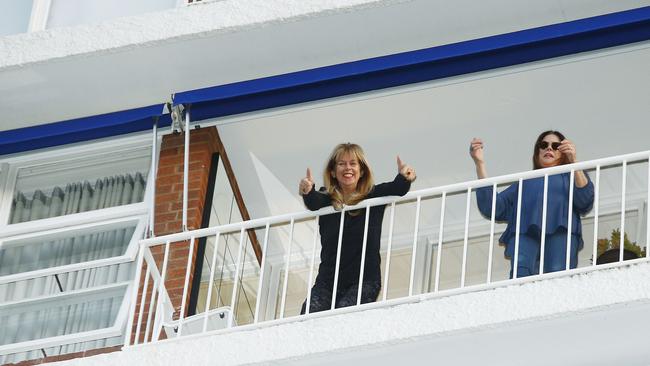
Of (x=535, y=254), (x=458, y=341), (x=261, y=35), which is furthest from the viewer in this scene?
(x=261, y=35)

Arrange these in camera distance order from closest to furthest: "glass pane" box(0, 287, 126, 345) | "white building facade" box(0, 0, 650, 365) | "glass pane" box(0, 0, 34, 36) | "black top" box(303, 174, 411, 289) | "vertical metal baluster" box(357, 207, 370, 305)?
"vertical metal baluster" box(357, 207, 370, 305) → "black top" box(303, 174, 411, 289) → "glass pane" box(0, 287, 126, 345) → "white building facade" box(0, 0, 650, 365) → "glass pane" box(0, 0, 34, 36)

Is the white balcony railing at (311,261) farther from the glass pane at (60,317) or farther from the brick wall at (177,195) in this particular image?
the glass pane at (60,317)

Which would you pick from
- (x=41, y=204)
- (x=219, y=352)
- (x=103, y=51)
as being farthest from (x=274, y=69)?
(x=219, y=352)

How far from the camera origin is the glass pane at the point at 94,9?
11000mm

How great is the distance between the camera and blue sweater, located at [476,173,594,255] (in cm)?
887

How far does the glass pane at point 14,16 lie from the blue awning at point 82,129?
2.48 feet

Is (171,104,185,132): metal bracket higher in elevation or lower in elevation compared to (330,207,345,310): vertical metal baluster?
higher

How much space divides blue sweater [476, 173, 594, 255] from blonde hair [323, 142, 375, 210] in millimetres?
648

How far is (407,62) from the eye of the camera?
10250mm

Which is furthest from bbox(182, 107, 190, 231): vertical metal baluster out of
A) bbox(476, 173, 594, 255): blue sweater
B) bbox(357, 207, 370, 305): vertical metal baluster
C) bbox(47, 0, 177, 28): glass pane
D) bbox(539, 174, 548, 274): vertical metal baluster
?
bbox(539, 174, 548, 274): vertical metal baluster

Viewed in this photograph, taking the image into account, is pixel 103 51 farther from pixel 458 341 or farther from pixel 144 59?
pixel 458 341

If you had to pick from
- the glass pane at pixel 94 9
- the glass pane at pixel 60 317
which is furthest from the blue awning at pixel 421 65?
the glass pane at pixel 60 317

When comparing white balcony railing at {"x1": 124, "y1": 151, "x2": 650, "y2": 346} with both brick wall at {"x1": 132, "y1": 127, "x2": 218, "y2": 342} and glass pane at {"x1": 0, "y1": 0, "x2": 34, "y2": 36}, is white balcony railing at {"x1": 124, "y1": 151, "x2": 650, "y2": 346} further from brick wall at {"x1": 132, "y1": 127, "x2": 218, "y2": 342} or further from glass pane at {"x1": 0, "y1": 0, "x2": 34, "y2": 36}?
glass pane at {"x1": 0, "y1": 0, "x2": 34, "y2": 36}

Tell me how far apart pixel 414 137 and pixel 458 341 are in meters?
3.00
